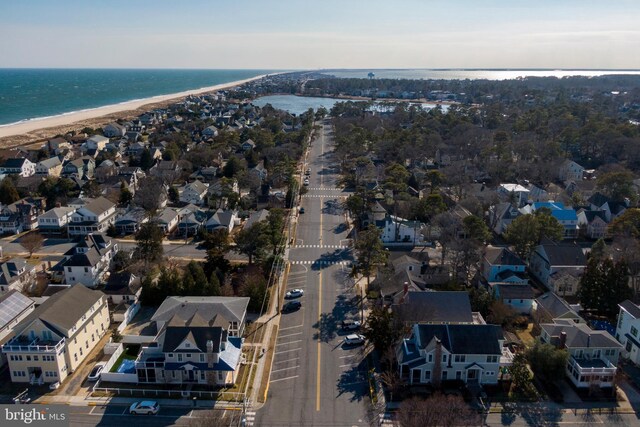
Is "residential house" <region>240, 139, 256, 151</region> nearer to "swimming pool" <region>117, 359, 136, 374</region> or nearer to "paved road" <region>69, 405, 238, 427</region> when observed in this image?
"swimming pool" <region>117, 359, 136, 374</region>

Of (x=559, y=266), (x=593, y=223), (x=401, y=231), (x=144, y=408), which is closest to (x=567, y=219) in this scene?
(x=593, y=223)

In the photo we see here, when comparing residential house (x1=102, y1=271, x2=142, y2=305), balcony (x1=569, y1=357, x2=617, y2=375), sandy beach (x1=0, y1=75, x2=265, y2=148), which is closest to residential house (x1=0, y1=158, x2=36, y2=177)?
sandy beach (x1=0, y1=75, x2=265, y2=148)

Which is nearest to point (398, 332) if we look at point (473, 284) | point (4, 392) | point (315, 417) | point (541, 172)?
point (315, 417)

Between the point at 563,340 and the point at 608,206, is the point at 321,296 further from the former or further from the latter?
the point at 608,206

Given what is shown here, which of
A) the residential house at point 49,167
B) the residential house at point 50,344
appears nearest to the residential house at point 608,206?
the residential house at point 50,344

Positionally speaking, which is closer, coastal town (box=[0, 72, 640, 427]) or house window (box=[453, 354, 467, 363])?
coastal town (box=[0, 72, 640, 427])

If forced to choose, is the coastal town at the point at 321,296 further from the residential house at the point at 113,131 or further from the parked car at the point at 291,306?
the residential house at the point at 113,131

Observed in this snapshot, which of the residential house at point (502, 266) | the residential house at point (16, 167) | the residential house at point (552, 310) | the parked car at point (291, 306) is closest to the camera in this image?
the residential house at point (552, 310)

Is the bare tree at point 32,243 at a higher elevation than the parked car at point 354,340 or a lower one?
higher
